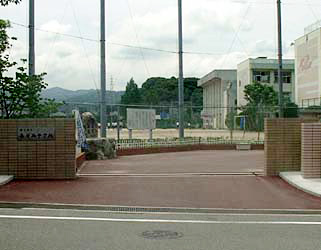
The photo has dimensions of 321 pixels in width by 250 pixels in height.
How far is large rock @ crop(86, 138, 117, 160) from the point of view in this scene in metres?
21.5

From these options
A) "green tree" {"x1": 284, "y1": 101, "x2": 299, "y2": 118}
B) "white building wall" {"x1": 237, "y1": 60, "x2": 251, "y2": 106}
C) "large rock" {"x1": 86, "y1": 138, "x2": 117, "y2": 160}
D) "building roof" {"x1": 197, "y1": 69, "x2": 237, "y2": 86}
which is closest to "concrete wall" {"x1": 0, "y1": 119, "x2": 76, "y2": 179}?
"large rock" {"x1": 86, "y1": 138, "x2": 117, "y2": 160}

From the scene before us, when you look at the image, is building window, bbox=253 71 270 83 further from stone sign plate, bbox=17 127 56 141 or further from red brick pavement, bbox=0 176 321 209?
stone sign plate, bbox=17 127 56 141

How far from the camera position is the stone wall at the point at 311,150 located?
13.8m

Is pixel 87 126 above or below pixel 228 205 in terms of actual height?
above

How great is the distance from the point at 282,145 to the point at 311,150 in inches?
53.8

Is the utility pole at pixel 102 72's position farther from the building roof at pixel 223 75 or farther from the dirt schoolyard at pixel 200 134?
the building roof at pixel 223 75

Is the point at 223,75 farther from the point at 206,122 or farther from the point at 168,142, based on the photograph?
the point at 168,142

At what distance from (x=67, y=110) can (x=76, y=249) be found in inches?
586

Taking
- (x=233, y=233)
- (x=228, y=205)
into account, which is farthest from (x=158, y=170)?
(x=233, y=233)

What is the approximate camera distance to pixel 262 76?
78.9 m

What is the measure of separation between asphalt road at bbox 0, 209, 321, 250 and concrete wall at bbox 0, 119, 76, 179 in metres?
4.04

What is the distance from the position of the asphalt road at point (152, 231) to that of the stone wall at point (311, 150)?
417cm

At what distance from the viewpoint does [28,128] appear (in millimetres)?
14281

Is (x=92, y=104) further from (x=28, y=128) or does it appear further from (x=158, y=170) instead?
(x=28, y=128)
